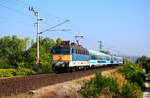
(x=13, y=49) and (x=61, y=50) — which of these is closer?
(x=61, y=50)

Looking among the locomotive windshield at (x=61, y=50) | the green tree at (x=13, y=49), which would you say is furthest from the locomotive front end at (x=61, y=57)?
the green tree at (x=13, y=49)

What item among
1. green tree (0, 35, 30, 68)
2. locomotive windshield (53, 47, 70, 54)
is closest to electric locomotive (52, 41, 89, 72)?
locomotive windshield (53, 47, 70, 54)

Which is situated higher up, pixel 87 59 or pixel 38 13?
pixel 38 13

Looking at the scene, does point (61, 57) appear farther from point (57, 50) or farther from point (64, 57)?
point (57, 50)

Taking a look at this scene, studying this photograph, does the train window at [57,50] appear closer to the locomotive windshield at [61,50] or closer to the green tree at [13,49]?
the locomotive windshield at [61,50]

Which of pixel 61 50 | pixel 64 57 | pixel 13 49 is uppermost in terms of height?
pixel 13 49

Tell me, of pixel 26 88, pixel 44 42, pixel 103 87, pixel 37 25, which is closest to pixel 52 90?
pixel 26 88

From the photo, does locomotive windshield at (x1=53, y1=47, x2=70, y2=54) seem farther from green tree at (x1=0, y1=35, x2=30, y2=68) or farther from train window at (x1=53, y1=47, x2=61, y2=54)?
green tree at (x1=0, y1=35, x2=30, y2=68)

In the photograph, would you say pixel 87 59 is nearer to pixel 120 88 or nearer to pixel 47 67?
pixel 47 67

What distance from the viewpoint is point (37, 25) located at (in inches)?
1041

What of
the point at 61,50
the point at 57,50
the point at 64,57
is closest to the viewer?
the point at 64,57

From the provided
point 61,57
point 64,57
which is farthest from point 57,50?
point 64,57

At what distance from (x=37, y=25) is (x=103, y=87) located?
13.9 metres

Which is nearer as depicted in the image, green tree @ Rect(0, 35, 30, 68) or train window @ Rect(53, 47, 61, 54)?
train window @ Rect(53, 47, 61, 54)
